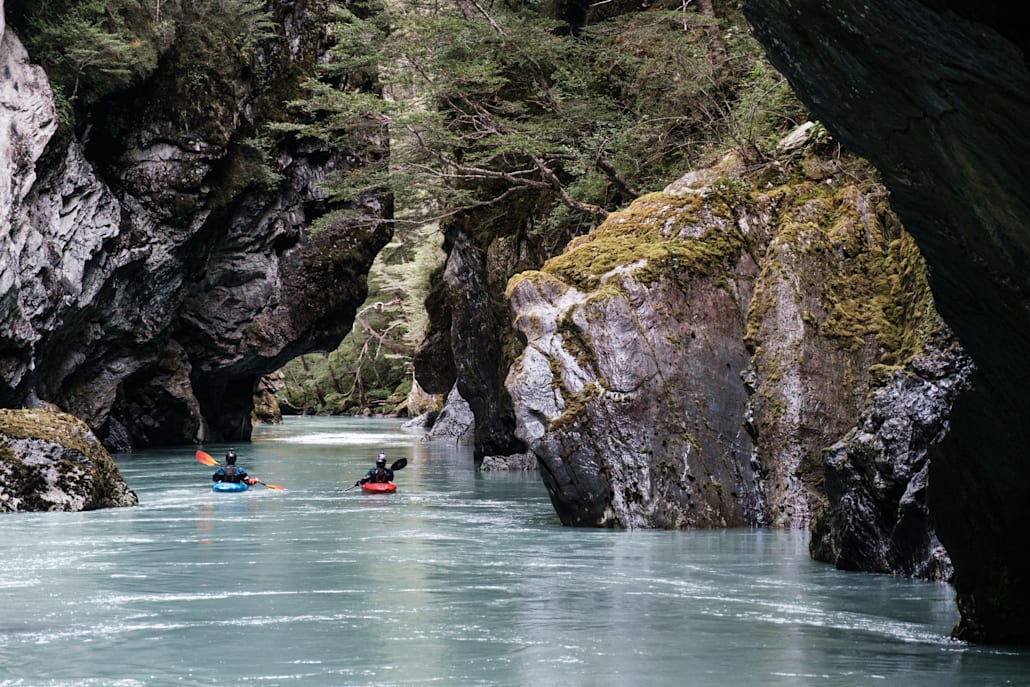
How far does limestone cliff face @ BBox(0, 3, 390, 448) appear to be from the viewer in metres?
18.8

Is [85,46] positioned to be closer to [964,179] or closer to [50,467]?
[50,467]

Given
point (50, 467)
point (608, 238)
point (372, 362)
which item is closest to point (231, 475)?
point (50, 467)

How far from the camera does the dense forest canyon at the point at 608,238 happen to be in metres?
5.31

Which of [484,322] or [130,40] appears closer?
[130,40]

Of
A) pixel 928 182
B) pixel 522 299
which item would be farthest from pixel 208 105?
pixel 928 182

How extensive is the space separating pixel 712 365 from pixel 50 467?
323 inches

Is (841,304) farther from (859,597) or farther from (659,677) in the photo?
(659,677)

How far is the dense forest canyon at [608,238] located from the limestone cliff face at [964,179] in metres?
0.02

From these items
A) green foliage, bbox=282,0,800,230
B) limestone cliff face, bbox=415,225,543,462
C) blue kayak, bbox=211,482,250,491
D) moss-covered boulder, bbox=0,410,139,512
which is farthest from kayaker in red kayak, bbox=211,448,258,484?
limestone cliff face, bbox=415,225,543,462

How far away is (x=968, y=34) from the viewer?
4105 millimetres

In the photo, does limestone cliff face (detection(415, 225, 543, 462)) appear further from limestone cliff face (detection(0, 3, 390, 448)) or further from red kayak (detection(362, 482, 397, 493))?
red kayak (detection(362, 482, 397, 493))

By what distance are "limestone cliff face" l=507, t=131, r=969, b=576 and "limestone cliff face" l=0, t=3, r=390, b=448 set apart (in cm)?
935

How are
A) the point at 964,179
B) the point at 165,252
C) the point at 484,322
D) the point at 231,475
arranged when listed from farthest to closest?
1. the point at 484,322
2. the point at 165,252
3. the point at 231,475
4. the point at 964,179

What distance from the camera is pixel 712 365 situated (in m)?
12.9
